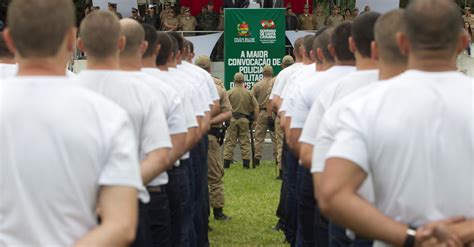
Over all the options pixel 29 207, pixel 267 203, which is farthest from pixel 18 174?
pixel 267 203

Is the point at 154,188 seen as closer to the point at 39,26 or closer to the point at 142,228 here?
the point at 142,228

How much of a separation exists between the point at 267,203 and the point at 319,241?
28.9ft

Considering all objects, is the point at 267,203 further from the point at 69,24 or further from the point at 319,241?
the point at 69,24

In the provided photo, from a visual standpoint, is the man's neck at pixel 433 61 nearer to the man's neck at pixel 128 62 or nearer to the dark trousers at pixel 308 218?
the man's neck at pixel 128 62

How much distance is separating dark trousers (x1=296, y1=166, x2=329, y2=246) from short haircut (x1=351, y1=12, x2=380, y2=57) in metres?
1.66

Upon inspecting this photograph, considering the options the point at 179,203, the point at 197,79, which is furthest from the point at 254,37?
the point at 179,203

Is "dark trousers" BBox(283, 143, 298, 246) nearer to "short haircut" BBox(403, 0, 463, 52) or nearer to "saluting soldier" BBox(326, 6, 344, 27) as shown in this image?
"short haircut" BBox(403, 0, 463, 52)

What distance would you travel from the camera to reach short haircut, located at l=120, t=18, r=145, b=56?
7006 millimetres

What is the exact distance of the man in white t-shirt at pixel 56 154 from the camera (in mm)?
3891

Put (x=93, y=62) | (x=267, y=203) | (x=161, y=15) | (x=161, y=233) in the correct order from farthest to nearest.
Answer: (x=161, y=15), (x=267, y=203), (x=161, y=233), (x=93, y=62)

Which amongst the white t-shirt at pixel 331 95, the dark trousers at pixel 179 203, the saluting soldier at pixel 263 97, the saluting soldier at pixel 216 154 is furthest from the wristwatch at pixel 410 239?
the saluting soldier at pixel 263 97

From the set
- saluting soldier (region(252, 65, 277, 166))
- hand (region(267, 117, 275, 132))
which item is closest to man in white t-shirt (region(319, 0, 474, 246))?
hand (region(267, 117, 275, 132))

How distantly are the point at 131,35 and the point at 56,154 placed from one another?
3.26 metres

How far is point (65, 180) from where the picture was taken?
3.89 metres
